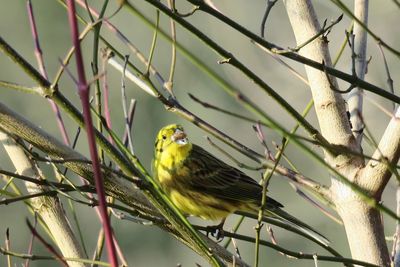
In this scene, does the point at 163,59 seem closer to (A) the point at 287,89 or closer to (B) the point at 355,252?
(A) the point at 287,89

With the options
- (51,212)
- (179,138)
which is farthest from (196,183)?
(51,212)

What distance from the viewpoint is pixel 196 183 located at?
3.84m

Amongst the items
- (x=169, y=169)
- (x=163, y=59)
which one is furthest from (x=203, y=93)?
(x=169, y=169)

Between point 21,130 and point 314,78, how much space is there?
0.86 meters

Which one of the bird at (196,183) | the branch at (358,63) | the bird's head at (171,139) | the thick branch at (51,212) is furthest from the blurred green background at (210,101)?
the thick branch at (51,212)

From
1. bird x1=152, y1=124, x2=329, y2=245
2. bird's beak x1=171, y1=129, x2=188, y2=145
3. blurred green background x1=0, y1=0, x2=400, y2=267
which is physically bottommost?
bird x1=152, y1=124, x2=329, y2=245

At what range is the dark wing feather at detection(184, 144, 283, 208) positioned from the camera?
3863 millimetres

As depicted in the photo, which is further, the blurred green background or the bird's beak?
the blurred green background

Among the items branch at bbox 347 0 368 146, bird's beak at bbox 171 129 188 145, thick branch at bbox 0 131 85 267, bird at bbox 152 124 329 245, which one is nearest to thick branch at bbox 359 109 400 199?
branch at bbox 347 0 368 146

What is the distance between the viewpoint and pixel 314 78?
2121 millimetres

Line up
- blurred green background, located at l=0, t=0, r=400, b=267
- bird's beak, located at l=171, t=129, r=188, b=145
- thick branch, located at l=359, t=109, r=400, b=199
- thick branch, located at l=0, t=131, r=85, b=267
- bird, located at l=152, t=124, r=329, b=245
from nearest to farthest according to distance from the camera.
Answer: thick branch, located at l=359, t=109, r=400, b=199 < thick branch, located at l=0, t=131, r=85, b=267 < bird, located at l=152, t=124, r=329, b=245 < bird's beak, located at l=171, t=129, r=188, b=145 < blurred green background, located at l=0, t=0, r=400, b=267

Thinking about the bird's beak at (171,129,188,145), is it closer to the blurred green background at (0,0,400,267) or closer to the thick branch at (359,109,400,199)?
the thick branch at (359,109,400,199)

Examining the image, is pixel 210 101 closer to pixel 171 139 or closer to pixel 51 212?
pixel 171 139

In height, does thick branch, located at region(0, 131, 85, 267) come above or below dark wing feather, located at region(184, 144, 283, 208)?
below
